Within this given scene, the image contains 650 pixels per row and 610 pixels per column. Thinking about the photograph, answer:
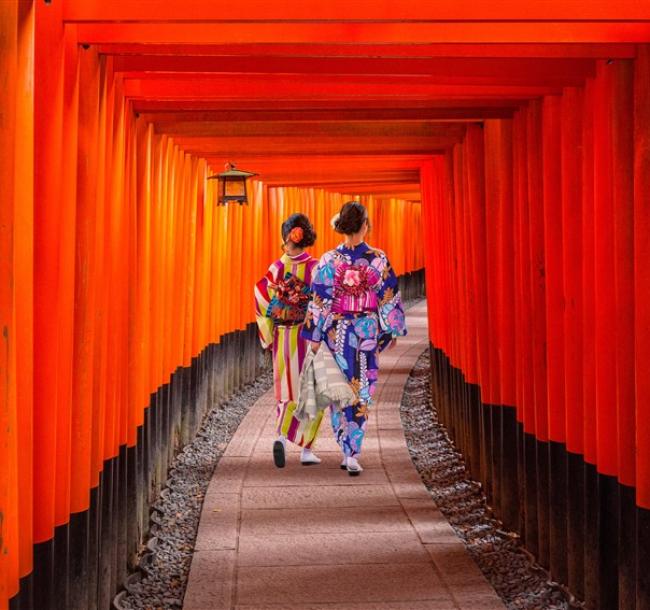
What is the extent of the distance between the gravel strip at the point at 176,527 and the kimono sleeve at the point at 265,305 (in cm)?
114

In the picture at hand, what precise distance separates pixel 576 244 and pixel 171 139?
12.2 feet

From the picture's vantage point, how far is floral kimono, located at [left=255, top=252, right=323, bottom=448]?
8180 millimetres

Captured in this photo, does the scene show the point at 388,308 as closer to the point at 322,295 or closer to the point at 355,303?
the point at 355,303

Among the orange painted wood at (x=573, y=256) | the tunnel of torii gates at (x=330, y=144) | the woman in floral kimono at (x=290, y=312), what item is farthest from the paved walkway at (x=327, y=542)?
the orange painted wood at (x=573, y=256)

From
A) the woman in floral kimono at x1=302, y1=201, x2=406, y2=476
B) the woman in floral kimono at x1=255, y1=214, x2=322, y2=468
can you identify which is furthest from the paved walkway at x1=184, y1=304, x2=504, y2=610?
the woman in floral kimono at x1=302, y1=201, x2=406, y2=476

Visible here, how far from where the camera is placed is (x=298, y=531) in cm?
629

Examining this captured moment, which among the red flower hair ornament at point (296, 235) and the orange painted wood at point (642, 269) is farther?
the red flower hair ornament at point (296, 235)

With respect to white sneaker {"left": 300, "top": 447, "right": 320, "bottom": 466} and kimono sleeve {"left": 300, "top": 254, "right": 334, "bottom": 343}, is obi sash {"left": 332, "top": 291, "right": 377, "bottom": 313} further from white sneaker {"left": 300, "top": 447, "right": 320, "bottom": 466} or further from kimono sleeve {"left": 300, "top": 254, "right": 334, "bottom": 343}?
white sneaker {"left": 300, "top": 447, "right": 320, "bottom": 466}

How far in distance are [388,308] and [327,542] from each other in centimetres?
214

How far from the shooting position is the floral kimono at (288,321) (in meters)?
8.18

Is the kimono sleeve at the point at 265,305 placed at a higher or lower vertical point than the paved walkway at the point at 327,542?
higher

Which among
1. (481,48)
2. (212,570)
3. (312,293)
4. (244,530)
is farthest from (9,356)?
(312,293)

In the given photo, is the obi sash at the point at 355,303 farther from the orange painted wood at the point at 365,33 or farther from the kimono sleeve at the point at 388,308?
the orange painted wood at the point at 365,33

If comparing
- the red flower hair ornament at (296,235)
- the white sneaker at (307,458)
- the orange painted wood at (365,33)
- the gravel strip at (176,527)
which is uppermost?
the orange painted wood at (365,33)
